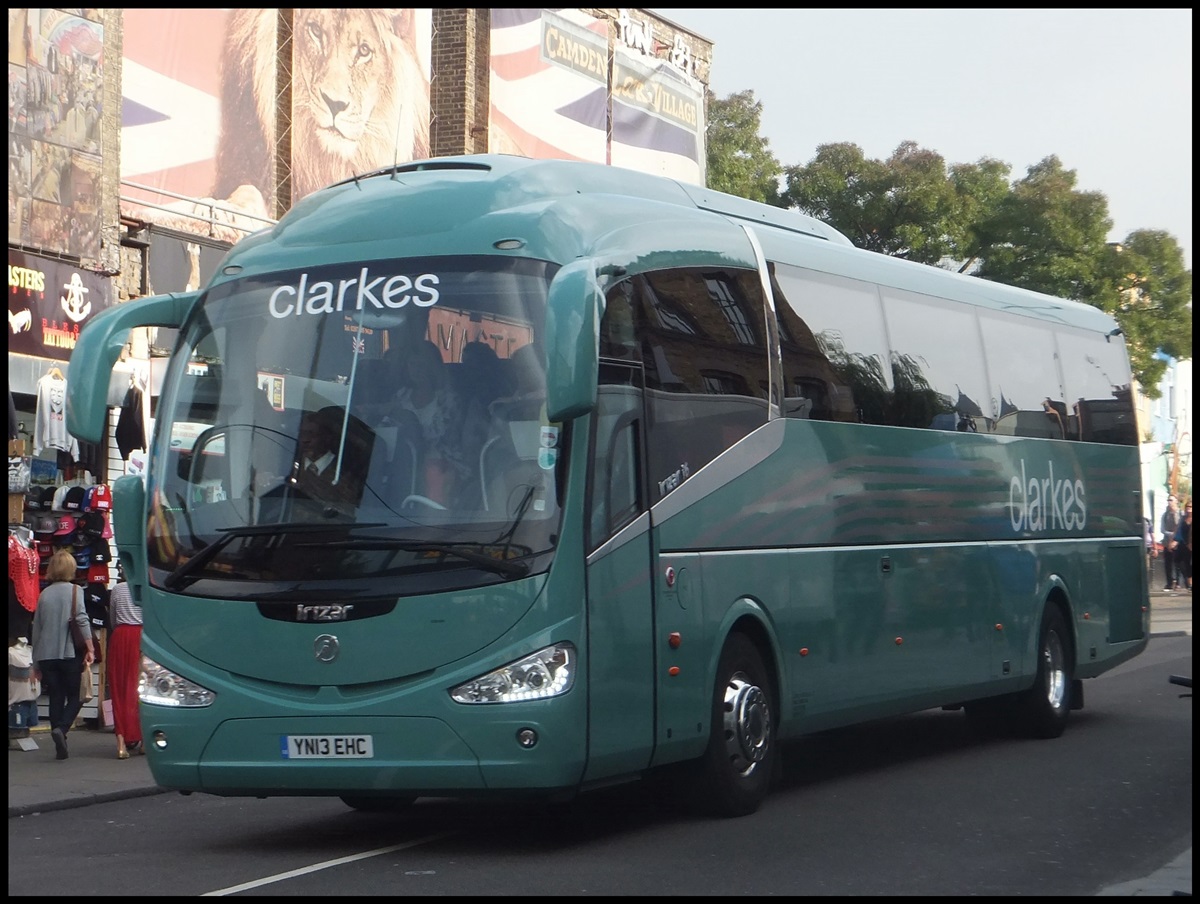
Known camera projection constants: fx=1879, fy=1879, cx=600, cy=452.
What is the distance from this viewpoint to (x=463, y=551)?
9.20 metres

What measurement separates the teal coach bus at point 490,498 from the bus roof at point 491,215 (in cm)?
2

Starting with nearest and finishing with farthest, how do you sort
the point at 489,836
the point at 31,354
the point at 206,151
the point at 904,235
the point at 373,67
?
the point at 489,836 < the point at 31,354 < the point at 206,151 < the point at 373,67 < the point at 904,235

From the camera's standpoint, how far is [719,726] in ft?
34.8

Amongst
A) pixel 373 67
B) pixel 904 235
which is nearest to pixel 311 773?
pixel 373 67

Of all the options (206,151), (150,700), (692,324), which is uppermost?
(206,151)

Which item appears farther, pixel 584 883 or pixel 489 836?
pixel 489 836

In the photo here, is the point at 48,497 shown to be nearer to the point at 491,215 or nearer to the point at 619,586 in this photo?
the point at 491,215

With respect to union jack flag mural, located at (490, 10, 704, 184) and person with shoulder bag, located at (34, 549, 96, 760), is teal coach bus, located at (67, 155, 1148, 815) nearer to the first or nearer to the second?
person with shoulder bag, located at (34, 549, 96, 760)

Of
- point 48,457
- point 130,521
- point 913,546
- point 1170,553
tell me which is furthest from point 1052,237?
point 130,521

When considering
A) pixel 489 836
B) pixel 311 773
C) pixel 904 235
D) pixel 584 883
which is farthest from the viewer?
pixel 904 235

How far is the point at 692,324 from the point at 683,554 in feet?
4.45

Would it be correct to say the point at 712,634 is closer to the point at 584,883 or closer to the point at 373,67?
the point at 584,883

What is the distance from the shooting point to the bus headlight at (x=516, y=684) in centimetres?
914

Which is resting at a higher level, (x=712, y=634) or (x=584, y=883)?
(x=712, y=634)
